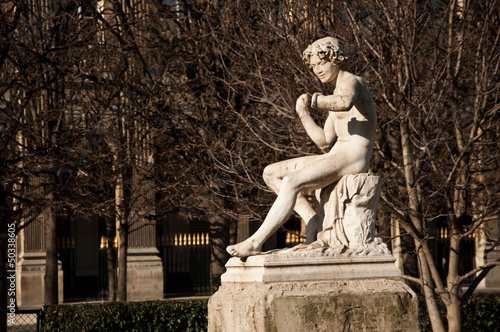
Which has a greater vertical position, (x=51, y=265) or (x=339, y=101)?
(x=339, y=101)

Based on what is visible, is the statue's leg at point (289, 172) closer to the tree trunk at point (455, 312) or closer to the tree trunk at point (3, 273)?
the tree trunk at point (455, 312)

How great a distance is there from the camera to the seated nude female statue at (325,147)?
6.64 m

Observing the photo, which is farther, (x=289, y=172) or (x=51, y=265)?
(x=51, y=265)

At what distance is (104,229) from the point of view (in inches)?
1032

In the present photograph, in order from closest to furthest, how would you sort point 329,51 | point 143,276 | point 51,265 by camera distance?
point 329,51
point 51,265
point 143,276

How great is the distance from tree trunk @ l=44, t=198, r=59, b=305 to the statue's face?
10.6 m

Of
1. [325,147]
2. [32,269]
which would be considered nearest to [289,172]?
[325,147]

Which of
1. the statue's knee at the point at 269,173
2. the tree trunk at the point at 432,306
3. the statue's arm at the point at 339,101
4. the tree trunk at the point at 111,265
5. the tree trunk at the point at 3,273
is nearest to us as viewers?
the statue's arm at the point at 339,101

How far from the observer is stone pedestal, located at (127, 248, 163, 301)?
22.0 m

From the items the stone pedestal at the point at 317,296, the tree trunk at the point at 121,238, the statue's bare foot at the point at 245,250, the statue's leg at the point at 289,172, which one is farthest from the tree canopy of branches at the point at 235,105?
the statue's bare foot at the point at 245,250

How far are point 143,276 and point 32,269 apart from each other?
3.02 meters

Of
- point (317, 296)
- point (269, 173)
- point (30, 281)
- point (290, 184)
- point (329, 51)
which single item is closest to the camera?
point (317, 296)

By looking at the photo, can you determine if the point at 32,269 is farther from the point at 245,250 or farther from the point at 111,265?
the point at 245,250

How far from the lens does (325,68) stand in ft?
22.6
